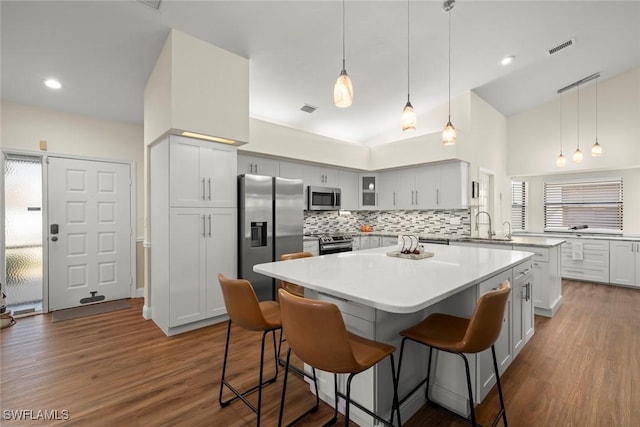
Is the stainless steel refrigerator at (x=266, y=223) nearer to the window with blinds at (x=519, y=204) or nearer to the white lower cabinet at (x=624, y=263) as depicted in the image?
the window with blinds at (x=519, y=204)

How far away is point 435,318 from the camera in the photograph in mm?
1835

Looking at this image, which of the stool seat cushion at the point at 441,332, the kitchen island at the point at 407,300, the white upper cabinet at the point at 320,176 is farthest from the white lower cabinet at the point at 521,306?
the white upper cabinet at the point at 320,176

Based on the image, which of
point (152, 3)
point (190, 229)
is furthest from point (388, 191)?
point (152, 3)

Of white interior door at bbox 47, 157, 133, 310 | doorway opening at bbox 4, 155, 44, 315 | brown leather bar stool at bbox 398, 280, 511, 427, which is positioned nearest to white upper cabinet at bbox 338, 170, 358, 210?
white interior door at bbox 47, 157, 133, 310

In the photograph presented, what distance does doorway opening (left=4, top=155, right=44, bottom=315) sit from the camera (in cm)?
371

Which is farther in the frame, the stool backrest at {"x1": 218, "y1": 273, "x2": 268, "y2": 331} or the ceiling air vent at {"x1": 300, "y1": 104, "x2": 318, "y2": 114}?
the ceiling air vent at {"x1": 300, "y1": 104, "x2": 318, "y2": 114}

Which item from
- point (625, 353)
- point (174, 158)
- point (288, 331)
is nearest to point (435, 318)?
point (288, 331)

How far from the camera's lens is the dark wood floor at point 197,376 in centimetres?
187

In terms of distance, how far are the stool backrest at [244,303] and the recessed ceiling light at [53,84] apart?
3.51 metres

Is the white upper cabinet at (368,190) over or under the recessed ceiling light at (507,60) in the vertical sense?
under

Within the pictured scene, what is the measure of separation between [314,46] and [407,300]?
3.19m

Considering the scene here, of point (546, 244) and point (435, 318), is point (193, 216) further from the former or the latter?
point (546, 244)

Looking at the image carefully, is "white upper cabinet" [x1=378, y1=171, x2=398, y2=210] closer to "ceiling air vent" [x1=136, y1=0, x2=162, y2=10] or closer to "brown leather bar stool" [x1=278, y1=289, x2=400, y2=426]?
"ceiling air vent" [x1=136, y1=0, x2=162, y2=10]

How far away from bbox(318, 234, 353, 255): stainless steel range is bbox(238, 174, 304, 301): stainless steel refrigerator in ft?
2.49
